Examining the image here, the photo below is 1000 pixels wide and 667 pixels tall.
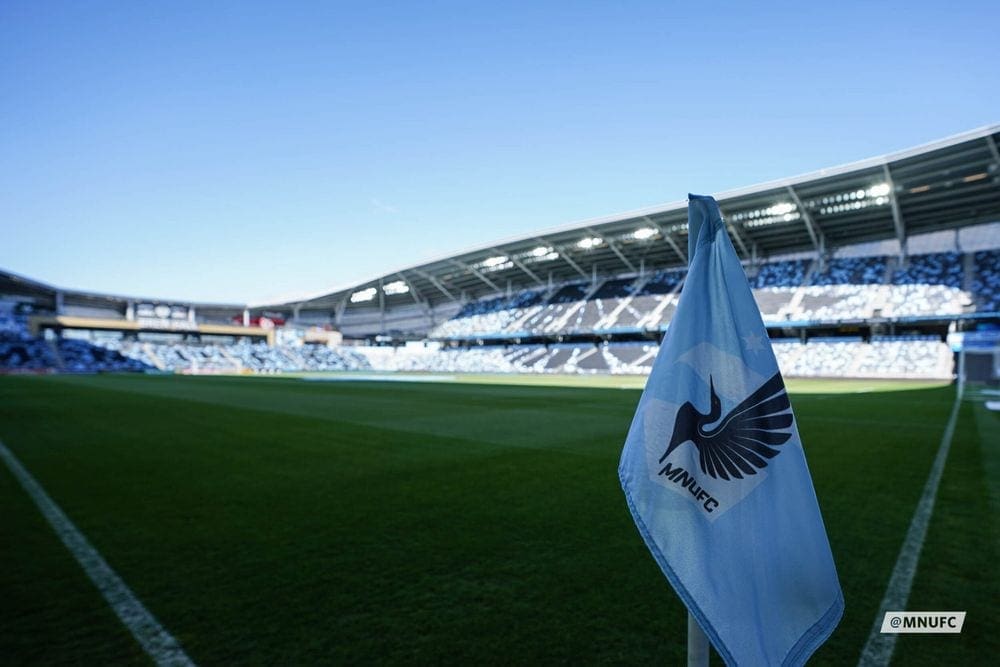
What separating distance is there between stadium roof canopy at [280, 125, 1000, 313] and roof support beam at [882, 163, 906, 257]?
3.6 inches

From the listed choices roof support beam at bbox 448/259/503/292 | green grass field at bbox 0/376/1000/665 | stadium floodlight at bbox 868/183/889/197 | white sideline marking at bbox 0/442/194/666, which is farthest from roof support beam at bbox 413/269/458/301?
white sideline marking at bbox 0/442/194/666

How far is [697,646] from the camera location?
1462 mm

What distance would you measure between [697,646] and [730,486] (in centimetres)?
47

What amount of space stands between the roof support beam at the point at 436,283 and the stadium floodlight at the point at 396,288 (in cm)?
404

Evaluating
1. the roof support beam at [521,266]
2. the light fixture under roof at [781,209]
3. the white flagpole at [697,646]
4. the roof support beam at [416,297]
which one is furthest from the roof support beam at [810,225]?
the roof support beam at [416,297]

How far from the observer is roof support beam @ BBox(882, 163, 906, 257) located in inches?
1215

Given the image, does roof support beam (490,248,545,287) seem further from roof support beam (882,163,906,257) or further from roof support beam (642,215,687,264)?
roof support beam (882,163,906,257)

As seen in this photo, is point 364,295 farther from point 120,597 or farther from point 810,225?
point 120,597

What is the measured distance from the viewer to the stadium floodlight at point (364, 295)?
231 ft

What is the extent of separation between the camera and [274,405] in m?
14.9

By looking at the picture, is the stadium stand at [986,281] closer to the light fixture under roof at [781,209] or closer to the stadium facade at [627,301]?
the stadium facade at [627,301]

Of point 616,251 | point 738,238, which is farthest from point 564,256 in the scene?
point 738,238

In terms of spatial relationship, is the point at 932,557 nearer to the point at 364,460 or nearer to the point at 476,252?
the point at 364,460

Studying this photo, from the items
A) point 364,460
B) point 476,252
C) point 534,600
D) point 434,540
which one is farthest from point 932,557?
point 476,252
